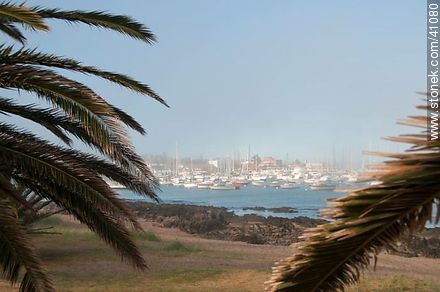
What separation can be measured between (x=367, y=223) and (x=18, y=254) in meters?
3.58

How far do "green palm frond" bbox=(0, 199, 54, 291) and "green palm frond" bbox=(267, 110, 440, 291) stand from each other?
302cm

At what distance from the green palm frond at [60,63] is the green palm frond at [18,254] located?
1.52 metres

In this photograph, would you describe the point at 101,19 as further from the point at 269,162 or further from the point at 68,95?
the point at 269,162

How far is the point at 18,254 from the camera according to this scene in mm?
4965

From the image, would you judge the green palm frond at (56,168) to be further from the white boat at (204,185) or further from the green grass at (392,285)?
the white boat at (204,185)

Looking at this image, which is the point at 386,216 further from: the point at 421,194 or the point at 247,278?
the point at 247,278

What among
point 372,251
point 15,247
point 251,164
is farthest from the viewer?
point 251,164

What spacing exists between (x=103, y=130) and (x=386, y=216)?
3554mm

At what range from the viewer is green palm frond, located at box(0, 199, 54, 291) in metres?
A: 4.88

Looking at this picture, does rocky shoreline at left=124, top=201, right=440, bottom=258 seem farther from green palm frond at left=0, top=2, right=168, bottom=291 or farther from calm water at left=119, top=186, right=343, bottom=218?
green palm frond at left=0, top=2, right=168, bottom=291

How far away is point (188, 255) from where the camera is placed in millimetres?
15922

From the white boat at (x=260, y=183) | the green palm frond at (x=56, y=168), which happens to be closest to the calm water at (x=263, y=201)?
the white boat at (x=260, y=183)

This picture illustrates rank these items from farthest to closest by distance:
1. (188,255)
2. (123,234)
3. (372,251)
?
(188,255) → (123,234) → (372,251)

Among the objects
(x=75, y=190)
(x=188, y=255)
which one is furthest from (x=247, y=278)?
(x=75, y=190)
